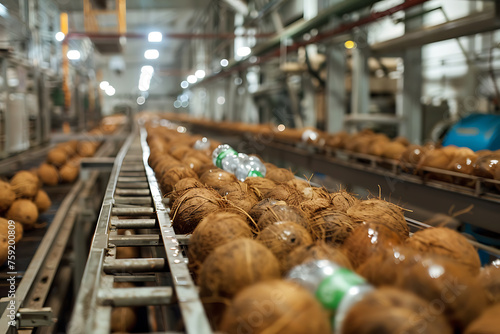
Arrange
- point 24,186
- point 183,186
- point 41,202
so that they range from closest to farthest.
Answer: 1. point 183,186
2. point 24,186
3. point 41,202

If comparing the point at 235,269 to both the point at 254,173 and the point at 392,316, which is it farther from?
the point at 254,173

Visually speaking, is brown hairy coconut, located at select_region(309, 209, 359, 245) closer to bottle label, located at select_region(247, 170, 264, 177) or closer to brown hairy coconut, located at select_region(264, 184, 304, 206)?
brown hairy coconut, located at select_region(264, 184, 304, 206)

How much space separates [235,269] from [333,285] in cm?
27

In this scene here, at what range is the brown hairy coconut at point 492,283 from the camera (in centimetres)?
109

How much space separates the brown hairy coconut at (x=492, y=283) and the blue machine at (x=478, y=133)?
11.5ft

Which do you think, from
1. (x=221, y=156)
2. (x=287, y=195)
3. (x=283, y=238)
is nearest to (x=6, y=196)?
(x=221, y=156)

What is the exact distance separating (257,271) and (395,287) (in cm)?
35

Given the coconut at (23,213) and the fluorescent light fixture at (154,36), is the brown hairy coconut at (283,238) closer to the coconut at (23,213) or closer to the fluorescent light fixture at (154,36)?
the coconut at (23,213)

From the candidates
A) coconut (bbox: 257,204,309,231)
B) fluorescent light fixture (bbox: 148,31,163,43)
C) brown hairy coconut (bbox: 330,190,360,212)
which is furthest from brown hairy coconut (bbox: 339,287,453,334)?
fluorescent light fixture (bbox: 148,31,163,43)

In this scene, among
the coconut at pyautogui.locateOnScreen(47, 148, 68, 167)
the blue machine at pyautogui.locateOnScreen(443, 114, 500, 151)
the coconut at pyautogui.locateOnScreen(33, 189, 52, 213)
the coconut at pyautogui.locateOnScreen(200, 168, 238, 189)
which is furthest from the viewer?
the coconut at pyautogui.locateOnScreen(47, 148, 68, 167)

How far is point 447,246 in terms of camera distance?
1306 millimetres

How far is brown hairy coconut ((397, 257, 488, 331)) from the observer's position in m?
0.98

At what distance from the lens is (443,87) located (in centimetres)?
993

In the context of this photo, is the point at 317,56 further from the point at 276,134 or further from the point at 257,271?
the point at 257,271
